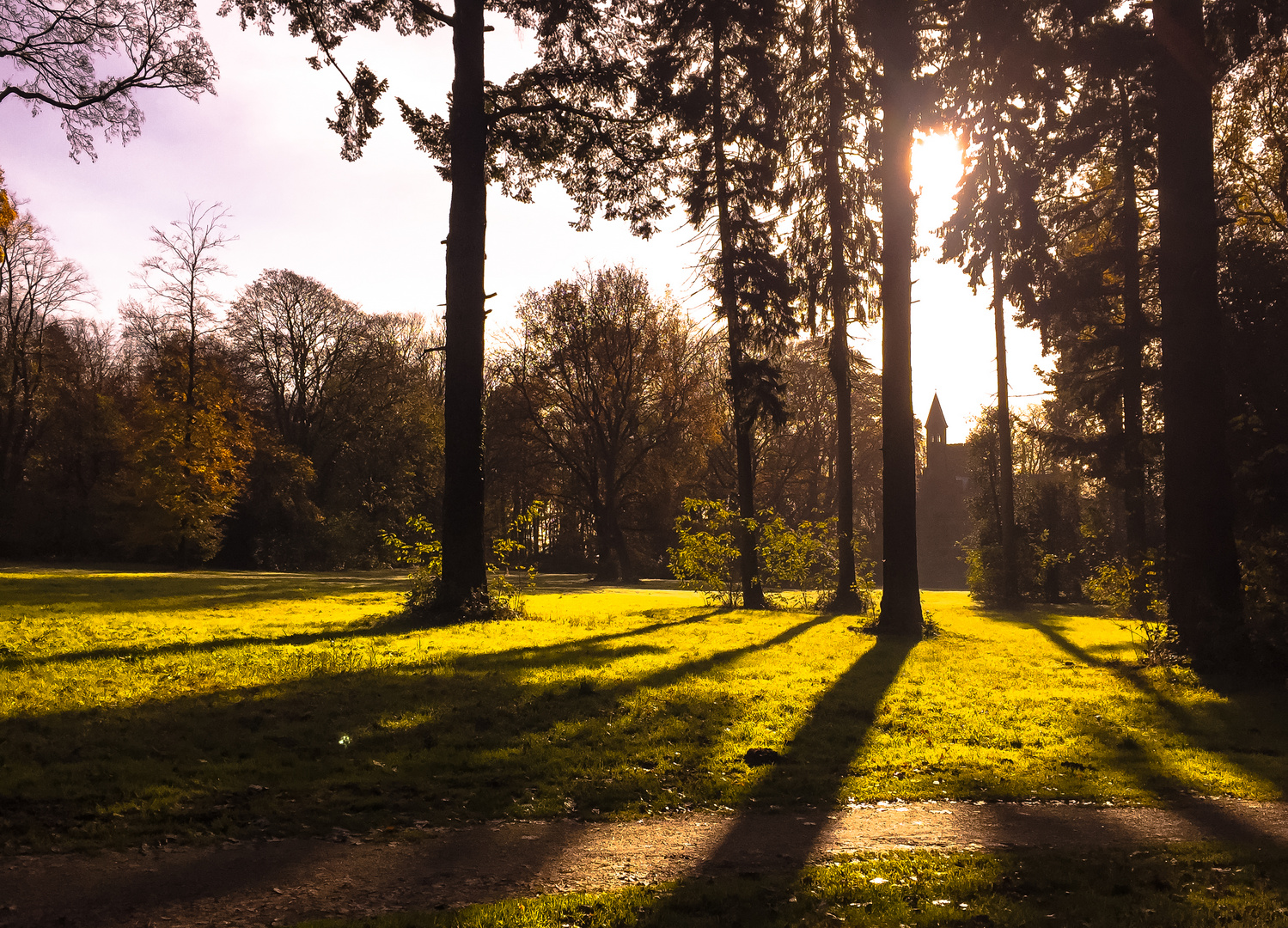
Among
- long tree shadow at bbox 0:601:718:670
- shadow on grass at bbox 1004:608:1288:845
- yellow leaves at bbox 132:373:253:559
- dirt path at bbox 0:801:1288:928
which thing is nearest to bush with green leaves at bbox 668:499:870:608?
long tree shadow at bbox 0:601:718:670

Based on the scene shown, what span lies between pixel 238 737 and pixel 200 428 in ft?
123

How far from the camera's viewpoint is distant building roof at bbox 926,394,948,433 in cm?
8475

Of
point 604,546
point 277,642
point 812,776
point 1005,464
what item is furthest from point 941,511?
point 812,776

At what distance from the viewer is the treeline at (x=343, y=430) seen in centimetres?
3969

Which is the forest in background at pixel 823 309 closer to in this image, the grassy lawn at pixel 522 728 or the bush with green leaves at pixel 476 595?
the bush with green leaves at pixel 476 595

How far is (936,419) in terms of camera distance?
85.7 m

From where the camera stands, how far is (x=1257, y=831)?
18.3 feet

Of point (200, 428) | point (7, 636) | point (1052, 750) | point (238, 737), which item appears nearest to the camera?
point (238, 737)

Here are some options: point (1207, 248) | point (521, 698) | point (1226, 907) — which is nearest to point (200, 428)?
point (521, 698)

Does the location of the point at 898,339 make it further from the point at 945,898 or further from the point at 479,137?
the point at 945,898

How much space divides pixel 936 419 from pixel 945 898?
86.6 meters

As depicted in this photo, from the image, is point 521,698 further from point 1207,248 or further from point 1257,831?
point 1207,248

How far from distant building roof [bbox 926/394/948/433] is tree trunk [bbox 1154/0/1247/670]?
75123 millimetres

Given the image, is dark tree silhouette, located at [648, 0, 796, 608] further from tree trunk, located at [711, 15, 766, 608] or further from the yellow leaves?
the yellow leaves
